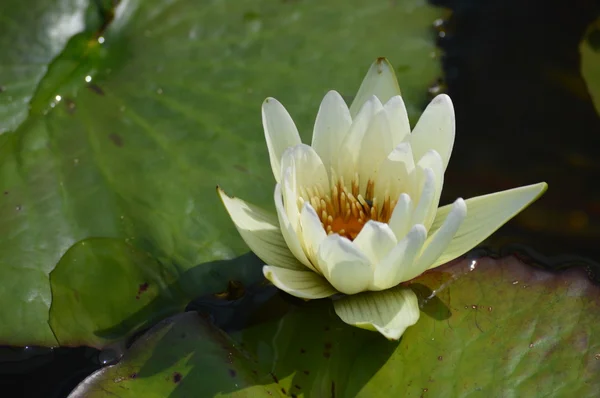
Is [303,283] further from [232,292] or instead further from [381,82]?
[381,82]

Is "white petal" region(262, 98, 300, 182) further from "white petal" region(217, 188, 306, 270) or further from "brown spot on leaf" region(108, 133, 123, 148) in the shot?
"brown spot on leaf" region(108, 133, 123, 148)

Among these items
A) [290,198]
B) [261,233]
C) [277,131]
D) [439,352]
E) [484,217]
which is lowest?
[439,352]

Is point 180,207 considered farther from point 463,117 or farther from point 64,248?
point 463,117

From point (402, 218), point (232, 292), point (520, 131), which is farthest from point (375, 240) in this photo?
point (520, 131)

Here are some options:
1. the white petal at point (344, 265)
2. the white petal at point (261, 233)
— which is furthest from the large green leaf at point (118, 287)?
the white petal at point (344, 265)

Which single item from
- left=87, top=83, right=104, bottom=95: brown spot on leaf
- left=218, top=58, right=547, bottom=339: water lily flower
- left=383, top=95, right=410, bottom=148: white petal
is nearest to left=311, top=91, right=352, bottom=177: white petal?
left=218, top=58, right=547, bottom=339: water lily flower

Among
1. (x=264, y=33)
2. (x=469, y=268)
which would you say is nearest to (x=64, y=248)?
(x=264, y=33)
